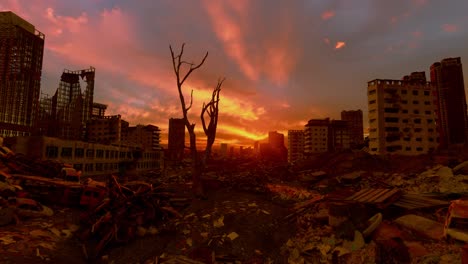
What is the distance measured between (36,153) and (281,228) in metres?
31.2

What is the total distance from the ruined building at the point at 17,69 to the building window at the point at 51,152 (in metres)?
41.9

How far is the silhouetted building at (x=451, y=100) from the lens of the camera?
76.0m

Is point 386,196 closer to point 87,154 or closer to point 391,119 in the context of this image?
point 87,154

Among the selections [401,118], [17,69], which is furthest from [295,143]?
[17,69]

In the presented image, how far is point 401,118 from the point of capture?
163 feet

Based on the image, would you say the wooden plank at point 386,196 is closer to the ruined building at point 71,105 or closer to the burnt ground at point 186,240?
the burnt ground at point 186,240

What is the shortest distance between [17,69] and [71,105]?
3348cm

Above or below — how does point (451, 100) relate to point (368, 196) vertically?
above

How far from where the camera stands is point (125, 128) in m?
114

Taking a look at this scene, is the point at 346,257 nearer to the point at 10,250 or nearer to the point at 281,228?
the point at 281,228

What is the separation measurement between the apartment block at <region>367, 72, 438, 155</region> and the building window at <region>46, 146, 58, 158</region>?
53.3m

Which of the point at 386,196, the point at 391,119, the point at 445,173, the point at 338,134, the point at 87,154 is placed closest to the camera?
the point at 386,196

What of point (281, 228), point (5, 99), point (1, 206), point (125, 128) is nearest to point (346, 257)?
point (281, 228)

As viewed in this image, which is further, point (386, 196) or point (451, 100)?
point (451, 100)
